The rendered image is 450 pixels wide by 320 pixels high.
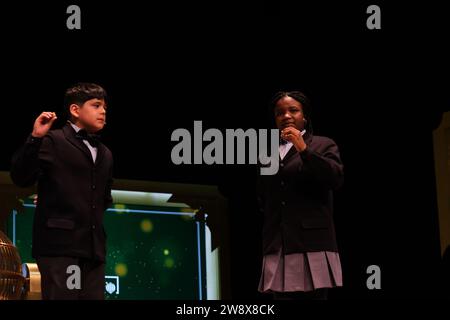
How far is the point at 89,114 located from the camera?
11.0 feet

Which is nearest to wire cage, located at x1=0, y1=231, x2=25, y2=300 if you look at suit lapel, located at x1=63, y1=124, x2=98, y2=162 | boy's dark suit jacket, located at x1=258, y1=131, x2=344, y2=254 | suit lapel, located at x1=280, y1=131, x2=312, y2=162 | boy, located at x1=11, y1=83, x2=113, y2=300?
boy, located at x1=11, y1=83, x2=113, y2=300

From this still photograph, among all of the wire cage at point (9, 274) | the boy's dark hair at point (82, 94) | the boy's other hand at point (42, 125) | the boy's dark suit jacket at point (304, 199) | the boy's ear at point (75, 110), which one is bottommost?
the wire cage at point (9, 274)

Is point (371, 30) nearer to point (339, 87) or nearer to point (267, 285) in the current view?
point (339, 87)

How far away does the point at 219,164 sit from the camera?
4820mm

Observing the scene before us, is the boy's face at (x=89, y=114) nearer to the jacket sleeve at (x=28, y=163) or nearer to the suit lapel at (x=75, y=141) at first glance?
the suit lapel at (x=75, y=141)

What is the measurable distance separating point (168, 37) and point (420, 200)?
4.95 feet

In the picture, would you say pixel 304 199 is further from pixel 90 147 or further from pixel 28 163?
pixel 28 163

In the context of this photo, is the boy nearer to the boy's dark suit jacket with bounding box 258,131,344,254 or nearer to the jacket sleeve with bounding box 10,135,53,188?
the jacket sleeve with bounding box 10,135,53,188

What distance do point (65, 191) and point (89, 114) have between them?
1.10 feet

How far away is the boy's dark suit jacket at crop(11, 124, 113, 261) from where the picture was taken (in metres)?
3.11

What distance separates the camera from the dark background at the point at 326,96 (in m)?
4.39

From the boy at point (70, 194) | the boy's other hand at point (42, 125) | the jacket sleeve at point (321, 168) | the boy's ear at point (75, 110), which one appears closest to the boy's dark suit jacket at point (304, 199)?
the jacket sleeve at point (321, 168)
